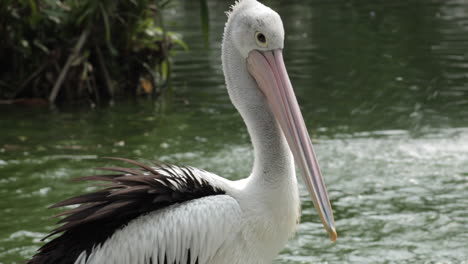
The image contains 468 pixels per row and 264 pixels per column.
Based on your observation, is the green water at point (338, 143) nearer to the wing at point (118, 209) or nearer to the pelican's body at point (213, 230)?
the pelican's body at point (213, 230)

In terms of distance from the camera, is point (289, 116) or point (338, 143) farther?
point (338, 143)

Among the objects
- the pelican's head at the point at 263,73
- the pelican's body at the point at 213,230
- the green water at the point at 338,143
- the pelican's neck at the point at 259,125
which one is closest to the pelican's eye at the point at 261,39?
the pelican's head at the point at 263,73

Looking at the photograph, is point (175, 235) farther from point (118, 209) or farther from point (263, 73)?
point (263, 73)

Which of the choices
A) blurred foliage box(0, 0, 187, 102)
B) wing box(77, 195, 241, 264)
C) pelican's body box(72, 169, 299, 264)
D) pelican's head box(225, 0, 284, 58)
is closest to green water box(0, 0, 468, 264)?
blurred foliage box(0, 0, 187, 102)

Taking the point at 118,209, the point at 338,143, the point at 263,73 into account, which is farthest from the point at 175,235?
the point at 338,143

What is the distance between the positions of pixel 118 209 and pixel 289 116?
2.79 feet

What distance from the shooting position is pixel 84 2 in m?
8.48

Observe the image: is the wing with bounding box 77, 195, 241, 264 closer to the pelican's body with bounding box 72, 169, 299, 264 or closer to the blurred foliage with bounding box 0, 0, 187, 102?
the pelican's body with bounding box 72, 169, 299, 264

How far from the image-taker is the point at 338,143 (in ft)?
22.7

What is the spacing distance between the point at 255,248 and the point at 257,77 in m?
0.78

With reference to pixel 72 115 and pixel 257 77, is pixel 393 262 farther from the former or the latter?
pixel 72 115

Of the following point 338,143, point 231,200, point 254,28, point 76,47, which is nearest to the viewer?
point 231,200

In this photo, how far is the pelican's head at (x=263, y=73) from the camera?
328cm

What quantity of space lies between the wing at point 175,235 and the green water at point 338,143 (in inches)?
56.4
